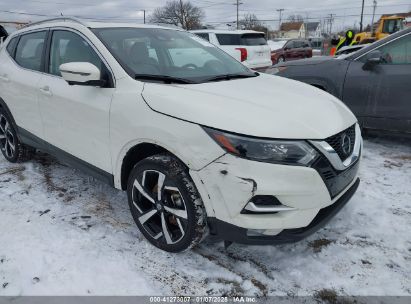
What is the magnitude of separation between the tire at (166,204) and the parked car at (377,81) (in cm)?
325

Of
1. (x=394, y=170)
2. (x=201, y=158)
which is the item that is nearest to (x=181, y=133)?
(x=201, y=158)

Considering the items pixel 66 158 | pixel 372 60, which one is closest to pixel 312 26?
pixel 372 60

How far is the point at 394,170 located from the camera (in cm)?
417

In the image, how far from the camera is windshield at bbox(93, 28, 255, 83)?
9.67ft

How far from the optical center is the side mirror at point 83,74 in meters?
2.77

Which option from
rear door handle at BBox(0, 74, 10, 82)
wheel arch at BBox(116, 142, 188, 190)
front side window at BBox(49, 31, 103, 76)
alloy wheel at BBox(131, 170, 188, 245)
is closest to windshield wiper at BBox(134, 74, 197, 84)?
front side window at BBox(49, 31, 103, 76)

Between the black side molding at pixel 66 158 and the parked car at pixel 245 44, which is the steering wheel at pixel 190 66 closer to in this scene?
the black side molding at pixel 66 158

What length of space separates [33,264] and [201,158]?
4.72ft

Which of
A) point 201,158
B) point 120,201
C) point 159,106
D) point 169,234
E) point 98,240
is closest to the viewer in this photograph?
point 201,158

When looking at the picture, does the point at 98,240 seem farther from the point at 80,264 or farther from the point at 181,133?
the point at 181,133

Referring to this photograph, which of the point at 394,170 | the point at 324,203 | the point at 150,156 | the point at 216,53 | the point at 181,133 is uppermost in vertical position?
the point at 216,53

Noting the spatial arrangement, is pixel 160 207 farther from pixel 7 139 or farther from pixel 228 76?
pixel 7 139

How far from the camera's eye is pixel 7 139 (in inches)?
182

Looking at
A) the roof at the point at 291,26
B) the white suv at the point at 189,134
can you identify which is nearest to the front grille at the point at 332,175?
the white suv at the point at 189,134
